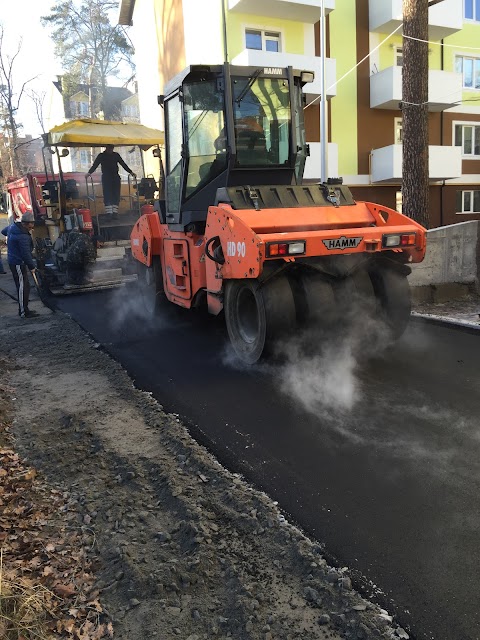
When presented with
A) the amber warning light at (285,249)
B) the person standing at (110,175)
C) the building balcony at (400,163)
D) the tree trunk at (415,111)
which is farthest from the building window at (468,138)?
the amber warning light at (285,249)

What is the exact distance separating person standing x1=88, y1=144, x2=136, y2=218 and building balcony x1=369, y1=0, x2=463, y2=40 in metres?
12.3

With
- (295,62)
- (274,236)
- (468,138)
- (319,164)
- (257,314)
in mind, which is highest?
(295,62)

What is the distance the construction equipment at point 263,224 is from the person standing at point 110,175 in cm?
520

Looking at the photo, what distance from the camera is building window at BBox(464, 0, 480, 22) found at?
2206 cm

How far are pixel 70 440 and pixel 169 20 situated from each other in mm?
20868

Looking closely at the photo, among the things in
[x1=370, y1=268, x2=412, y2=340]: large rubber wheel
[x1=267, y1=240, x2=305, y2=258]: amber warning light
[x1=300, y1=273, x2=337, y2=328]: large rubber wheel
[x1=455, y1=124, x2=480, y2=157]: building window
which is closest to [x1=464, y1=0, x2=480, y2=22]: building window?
[x1=455, y1=124, x2=480, y2=157]: building window

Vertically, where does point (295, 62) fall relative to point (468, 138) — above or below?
above

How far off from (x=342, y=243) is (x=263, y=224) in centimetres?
80

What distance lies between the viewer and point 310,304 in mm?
5551

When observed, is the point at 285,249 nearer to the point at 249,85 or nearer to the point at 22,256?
the point at 249,85

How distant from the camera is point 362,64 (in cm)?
2016

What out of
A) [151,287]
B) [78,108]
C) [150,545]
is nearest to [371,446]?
[150,545]

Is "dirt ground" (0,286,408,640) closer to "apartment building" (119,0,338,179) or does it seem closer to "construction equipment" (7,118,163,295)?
"construction equipment" (7,118,163,295)

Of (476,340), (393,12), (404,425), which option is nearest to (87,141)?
(476,340)
